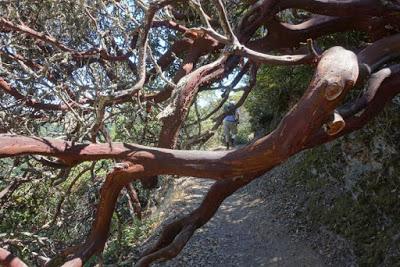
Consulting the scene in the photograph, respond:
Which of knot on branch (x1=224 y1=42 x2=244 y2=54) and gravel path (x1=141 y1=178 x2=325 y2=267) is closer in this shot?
knot on branch (x1=224 y1=42 x2=244 y2=54)

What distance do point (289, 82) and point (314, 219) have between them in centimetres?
319

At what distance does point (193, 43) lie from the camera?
4.11m

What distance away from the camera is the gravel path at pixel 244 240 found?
666 cm

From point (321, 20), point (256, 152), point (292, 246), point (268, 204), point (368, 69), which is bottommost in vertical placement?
point (292, 246)

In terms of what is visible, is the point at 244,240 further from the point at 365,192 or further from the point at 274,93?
the point at 274,93

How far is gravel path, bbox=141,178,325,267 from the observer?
6.66 m

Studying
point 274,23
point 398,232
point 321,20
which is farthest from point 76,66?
point 398,232

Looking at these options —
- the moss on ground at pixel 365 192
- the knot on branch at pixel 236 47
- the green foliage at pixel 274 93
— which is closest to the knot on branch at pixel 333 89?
the knot on branch at pixel 236 47

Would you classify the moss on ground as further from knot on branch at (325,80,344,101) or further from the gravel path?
knot on branch at (325,80,344,101)

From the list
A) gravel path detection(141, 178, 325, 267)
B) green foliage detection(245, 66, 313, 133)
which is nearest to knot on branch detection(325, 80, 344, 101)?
gravel path detection(141, 178, 325, 267)

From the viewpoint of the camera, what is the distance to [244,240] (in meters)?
7.44

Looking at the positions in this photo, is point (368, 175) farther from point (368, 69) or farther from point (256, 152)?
point (256, 152)

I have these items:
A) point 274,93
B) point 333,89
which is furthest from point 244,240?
point 333,89

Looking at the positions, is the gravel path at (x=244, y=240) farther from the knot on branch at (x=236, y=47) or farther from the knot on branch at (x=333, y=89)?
the knot on branch at (x=333, y=89)
